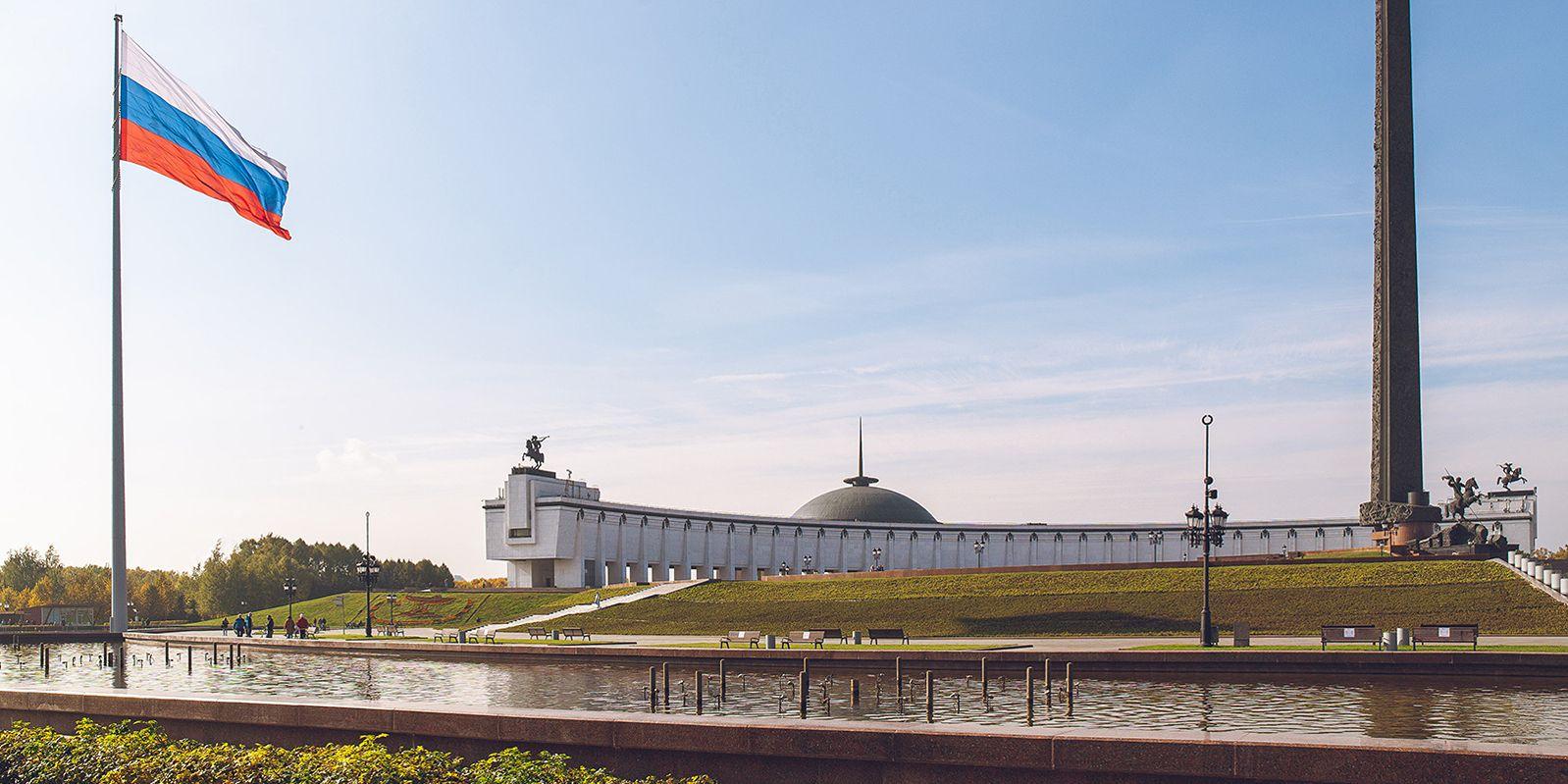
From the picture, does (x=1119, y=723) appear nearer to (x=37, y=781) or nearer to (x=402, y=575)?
(x=37, y=781)

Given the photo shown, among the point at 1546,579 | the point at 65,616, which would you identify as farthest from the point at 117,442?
the point at 65,616

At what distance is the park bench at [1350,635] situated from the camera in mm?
32281

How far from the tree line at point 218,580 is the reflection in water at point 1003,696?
84278mm

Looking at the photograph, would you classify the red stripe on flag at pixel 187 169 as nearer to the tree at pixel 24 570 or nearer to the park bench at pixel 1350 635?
the park bench at pixel 1350 635

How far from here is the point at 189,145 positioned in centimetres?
2153

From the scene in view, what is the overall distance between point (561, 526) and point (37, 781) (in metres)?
93.6

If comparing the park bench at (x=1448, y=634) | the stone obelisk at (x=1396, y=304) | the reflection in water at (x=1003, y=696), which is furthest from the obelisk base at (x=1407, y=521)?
the reflection in water at (x=1003, y=696)

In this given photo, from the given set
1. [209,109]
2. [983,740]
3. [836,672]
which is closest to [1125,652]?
[836,672]

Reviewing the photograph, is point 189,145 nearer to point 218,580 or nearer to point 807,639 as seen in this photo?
point 807,639

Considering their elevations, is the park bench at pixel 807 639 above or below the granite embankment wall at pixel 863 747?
below

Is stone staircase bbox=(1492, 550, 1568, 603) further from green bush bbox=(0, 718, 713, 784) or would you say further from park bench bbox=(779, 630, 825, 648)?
green bush bbox=(0, 718, 713, 784)

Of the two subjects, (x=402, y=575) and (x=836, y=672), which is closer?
(x=836, y=672)

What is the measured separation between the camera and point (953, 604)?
53219 millimetres

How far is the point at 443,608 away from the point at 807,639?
46292mm
